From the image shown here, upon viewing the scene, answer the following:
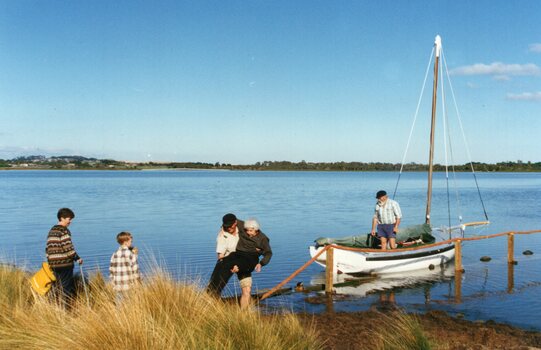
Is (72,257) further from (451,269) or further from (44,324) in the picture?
(451,269)

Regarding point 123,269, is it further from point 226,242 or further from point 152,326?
point 152,326

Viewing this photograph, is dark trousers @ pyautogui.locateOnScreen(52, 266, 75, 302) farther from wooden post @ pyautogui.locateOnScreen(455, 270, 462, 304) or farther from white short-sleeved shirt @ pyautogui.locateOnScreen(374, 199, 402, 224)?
white short-sleeved shirt @ pyautogui.locateOnScreen(374, 199, 402, 224)

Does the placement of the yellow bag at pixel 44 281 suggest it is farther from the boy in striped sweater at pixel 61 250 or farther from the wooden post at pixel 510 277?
the wooden post at pixel 510 277

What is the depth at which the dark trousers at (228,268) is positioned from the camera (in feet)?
28.1

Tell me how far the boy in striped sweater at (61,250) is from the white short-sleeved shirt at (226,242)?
2.29 meters

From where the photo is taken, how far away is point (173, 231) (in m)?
28.2

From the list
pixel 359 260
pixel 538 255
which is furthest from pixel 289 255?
pixel 538 255

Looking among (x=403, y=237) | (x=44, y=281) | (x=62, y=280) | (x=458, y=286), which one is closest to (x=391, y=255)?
(x=458, y=286)

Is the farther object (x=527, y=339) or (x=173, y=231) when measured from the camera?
(x=173, y=231)

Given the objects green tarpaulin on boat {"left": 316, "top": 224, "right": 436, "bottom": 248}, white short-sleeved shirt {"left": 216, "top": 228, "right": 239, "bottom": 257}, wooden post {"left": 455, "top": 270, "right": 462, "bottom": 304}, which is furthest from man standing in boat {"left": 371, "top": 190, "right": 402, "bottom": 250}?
white short-sleeved shirt {"left": 216, "top": 228, "right": 239, "bottom": 257}

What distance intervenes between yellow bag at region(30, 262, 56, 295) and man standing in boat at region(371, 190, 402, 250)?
9483 mm

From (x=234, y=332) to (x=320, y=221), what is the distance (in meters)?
28.2

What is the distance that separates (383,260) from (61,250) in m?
9.99

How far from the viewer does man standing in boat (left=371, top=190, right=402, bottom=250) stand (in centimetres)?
1503
